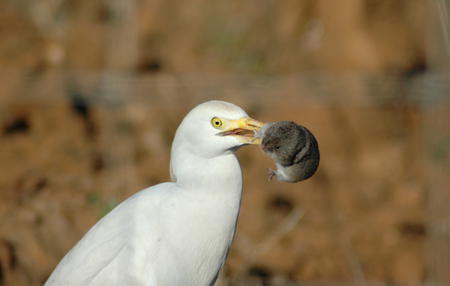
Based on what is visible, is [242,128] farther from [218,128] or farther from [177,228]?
[177,228]

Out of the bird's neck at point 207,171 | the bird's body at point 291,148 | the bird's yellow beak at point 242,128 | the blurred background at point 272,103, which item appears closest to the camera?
the bird's body at point 291,148

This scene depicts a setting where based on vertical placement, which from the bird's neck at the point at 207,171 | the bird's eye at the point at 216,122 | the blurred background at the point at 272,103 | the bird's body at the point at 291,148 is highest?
the bird's eye at the point at 216,122

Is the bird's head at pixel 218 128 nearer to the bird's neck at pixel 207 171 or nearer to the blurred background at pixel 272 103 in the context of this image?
the bird's neck at pixel 207 171

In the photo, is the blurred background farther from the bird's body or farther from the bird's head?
the bird's body

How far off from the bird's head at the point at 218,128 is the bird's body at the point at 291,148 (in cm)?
5

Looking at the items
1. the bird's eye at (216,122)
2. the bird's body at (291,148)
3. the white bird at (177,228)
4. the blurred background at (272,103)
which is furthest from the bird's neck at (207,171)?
the blurred background at (272,103)

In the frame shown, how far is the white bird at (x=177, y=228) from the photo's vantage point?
2.84 metres

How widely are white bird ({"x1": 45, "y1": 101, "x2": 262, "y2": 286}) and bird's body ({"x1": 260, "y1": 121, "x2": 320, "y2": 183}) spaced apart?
0.18 metres

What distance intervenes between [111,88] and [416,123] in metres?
2.52

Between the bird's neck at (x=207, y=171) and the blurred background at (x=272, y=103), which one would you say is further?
the blurred background at (x=272, y=103)

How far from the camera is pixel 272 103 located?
625 cm

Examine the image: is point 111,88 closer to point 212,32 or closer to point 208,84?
point 208,84

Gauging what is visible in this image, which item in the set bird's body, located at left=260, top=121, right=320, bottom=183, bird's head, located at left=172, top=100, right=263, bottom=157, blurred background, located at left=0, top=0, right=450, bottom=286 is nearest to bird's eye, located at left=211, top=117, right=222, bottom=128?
bird's head, located at left=172, top=100, right=263, bottom=157

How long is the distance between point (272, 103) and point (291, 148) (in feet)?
12.1
